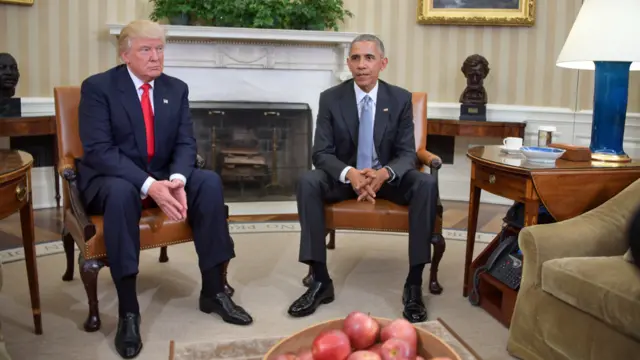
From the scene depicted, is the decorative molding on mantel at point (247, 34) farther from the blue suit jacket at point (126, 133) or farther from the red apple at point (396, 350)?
the red apple at point (396, 350)

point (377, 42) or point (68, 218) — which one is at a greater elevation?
point (377, 42)

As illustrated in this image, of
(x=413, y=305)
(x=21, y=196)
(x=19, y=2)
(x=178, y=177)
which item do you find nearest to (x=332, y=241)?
(x=413, y=305)

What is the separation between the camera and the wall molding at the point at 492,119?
16.8 ft

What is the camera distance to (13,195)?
237 centimetres

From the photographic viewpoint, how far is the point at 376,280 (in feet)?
11.4

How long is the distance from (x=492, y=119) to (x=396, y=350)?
4.41m

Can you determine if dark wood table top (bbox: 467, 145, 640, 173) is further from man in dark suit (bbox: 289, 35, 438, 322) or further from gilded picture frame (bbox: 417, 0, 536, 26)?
gilded picture frame (bbox: 417, 0, 536, 26)

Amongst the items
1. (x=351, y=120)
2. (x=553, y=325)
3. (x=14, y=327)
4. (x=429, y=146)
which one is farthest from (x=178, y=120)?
(x=429, y=146)

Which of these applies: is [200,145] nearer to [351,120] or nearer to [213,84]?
[213,84]

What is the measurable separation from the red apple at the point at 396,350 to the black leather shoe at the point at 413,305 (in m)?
1.52

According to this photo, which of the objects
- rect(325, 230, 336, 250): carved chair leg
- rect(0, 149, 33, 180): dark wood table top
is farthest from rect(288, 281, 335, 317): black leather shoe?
rect(0, 149, 33, 180): dark wood table top

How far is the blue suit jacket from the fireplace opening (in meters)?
2.11

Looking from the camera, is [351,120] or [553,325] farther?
[351,120]

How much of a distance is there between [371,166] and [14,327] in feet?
6.01
